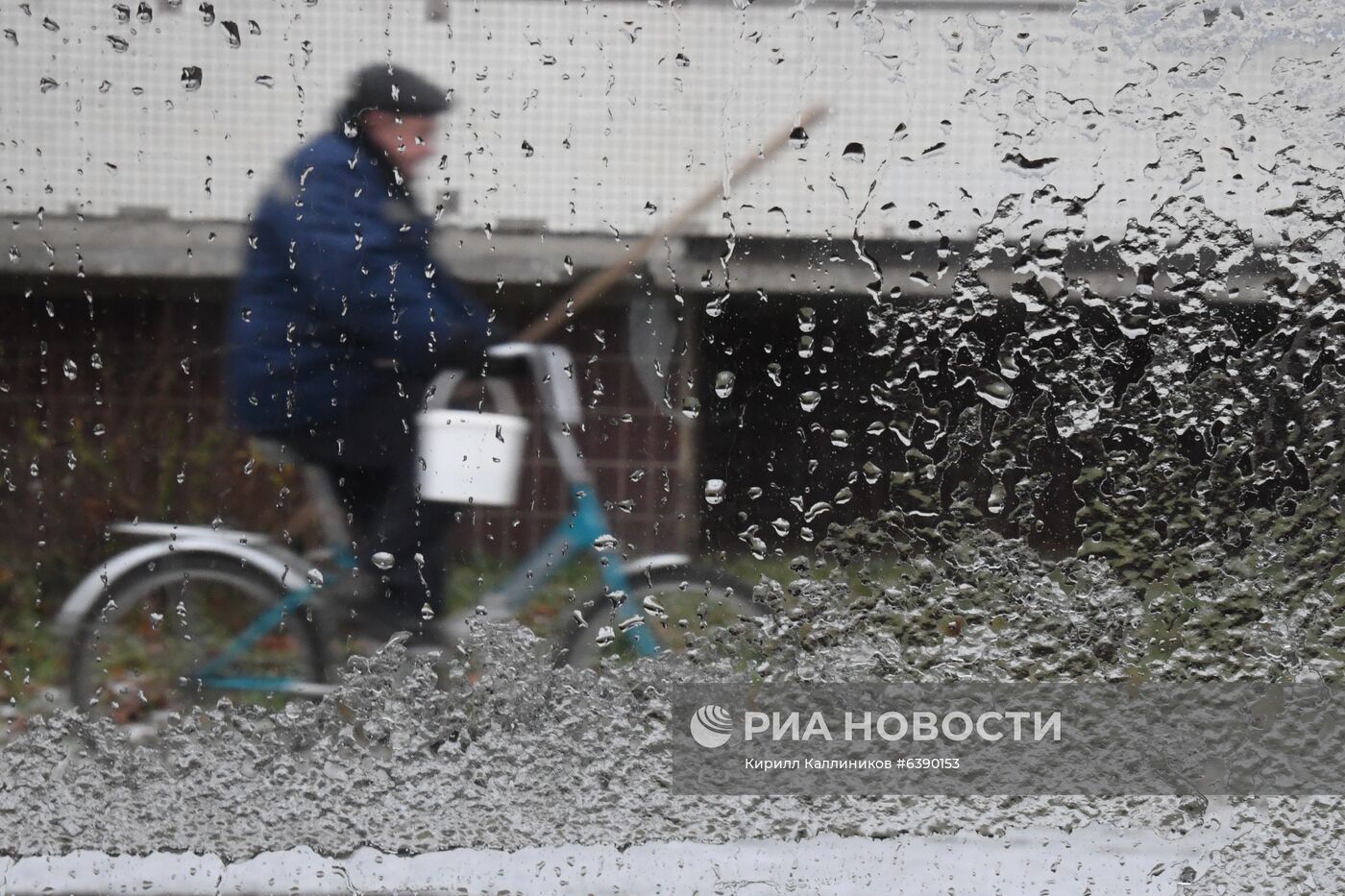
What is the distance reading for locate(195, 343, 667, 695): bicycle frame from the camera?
2617 millimetres

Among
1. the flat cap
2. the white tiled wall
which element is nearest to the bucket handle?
the white tiled wall

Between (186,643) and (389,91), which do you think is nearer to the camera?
(389,91)

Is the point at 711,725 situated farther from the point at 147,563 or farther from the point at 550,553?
the point at 147,563

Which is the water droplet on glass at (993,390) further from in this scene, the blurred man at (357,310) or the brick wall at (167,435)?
the blurred man at (357,310)

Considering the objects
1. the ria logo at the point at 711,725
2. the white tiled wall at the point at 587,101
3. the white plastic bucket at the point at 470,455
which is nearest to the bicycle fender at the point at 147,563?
the white plastic bucket at the point at 470,455

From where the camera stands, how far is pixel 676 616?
8.77ft

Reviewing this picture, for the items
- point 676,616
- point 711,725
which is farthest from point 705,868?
point 676,616

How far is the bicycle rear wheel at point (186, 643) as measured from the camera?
105 inches

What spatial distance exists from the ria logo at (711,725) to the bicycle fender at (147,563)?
0.85 m

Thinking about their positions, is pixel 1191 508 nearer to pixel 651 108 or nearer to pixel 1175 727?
pixel 1175 727

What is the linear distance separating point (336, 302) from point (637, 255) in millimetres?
589

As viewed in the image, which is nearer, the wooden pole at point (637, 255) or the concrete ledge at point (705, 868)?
the wooden pole at point (637, 255)

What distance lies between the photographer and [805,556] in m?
2.67

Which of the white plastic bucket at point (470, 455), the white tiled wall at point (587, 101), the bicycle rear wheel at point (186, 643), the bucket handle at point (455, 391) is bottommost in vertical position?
the bicycle rear wheel at point (186, 643)
